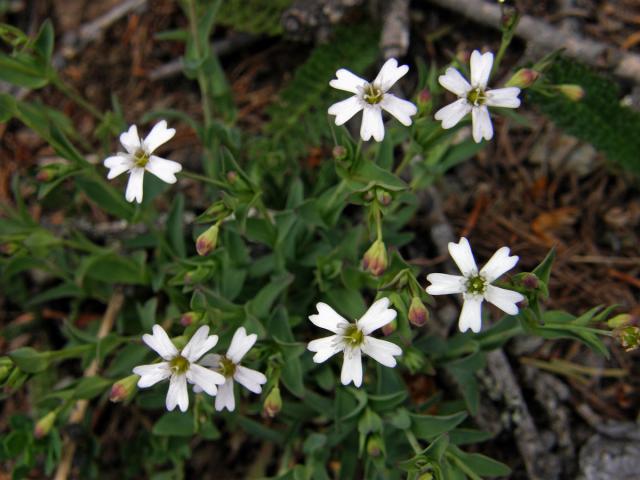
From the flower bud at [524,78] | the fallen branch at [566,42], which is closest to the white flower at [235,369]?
the flower bud at [524,78]

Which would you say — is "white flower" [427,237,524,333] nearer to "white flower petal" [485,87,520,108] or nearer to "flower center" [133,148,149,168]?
"white flower petal" [485,87,520,108]

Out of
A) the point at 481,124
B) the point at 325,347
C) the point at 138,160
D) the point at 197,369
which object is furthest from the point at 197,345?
the point at 481,124

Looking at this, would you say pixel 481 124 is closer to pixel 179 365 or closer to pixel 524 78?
pixel 524 78

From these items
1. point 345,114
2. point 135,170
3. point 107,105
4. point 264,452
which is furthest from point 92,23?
point 264,452

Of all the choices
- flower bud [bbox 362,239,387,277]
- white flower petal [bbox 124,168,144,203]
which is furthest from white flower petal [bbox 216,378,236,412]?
white flower petal [bbox 124,168,144,203]

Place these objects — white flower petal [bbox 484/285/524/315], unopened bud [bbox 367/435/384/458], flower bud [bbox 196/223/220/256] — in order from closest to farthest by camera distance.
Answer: white flower petal [bbox 484/285/524/315] → flower bud [bbox 196/223/220/256] → unopened bud [bbox 367/435/384/458]

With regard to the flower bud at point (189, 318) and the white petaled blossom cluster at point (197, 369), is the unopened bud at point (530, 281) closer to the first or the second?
the white petaled blossom cluster at point (197, 369)
